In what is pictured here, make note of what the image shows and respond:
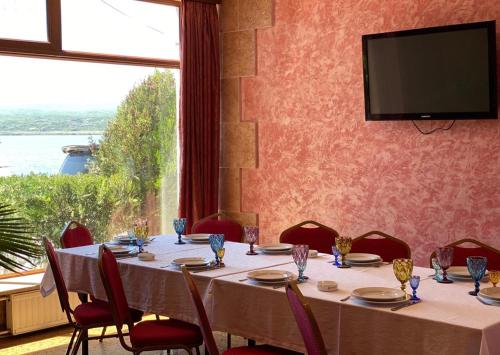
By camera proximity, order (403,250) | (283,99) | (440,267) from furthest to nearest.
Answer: (283,99) < (403,250) < (440,267)

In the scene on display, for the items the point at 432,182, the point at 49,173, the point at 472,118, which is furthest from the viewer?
the point at 49,173

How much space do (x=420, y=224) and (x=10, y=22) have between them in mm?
3437

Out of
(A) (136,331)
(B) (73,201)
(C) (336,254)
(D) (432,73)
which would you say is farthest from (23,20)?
(C) (336,254)

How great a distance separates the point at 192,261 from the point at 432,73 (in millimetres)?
2375

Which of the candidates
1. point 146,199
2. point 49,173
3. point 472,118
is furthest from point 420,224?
point 49,173

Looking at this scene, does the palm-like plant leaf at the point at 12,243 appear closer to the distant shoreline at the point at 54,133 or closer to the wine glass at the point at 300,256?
the wine glass at the point at 300,256

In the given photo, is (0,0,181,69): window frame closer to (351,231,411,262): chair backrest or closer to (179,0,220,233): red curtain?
(179,0,220,233): red curtain

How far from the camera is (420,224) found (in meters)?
5.52

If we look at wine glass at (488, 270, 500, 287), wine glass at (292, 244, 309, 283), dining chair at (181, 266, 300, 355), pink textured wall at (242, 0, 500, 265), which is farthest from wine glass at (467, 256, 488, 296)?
pink textured wall at (242, 0, 500, 265)

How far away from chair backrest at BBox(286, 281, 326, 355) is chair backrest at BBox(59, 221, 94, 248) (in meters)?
2.52

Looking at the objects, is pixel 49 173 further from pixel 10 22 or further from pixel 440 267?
pixel 440 267

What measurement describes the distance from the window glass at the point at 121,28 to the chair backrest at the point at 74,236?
1641 millimetres

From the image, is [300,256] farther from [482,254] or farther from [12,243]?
[12,243]

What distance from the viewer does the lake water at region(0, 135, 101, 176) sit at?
571 centimetres
